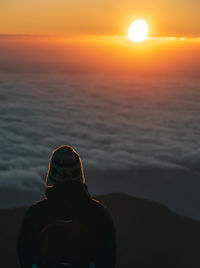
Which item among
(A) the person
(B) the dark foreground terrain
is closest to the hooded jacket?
(A) the person

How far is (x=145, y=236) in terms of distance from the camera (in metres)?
10.2

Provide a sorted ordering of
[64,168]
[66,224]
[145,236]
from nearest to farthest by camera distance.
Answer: [66,224]
[64,168]
[145,236]

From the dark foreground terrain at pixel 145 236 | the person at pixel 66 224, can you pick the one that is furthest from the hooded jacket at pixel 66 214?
the dark foreground terrain at pixel 145 236

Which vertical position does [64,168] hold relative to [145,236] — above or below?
above

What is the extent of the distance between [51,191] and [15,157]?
4454cm

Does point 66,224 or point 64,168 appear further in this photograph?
point 64,168

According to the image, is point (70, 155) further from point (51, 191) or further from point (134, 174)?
point (134, 174)

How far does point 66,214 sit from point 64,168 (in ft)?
1.18

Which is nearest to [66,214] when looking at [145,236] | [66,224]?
[66,224]

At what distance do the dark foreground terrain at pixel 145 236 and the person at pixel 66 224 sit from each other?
20.0 feet

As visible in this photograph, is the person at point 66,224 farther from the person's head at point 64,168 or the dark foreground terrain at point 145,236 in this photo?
the dark foreground terrain at point 145,236

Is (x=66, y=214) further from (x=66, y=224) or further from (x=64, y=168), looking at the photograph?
(x=64, y=168)

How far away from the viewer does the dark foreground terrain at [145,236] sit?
8797mm

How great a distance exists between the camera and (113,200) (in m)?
14.0
